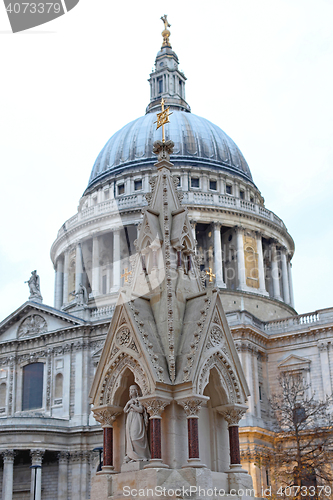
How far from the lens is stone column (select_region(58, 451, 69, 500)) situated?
50500 mm

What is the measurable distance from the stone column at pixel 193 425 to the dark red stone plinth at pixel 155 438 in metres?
0.51

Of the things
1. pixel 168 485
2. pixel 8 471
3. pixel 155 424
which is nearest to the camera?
pixel 168 485

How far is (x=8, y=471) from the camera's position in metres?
48.3

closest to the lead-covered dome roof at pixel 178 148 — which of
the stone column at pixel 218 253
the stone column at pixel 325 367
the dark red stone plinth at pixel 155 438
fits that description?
the stone column at pixel 218 253

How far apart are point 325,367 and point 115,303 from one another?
55.4 feet

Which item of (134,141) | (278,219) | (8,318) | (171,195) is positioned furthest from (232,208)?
(171,195)

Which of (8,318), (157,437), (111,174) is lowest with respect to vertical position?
(157,437)

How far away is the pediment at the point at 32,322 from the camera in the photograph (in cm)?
5800

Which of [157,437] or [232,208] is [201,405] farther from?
[232,208]

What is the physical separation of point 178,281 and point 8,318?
49.9 m

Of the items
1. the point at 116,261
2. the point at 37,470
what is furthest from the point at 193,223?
the point at 37,470

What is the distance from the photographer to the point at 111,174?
78.8m

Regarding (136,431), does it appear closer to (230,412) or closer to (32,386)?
(230,412)

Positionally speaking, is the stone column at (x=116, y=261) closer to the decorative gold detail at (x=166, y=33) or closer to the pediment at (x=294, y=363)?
the pediment at (x=294, y=363)
